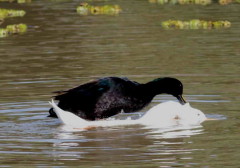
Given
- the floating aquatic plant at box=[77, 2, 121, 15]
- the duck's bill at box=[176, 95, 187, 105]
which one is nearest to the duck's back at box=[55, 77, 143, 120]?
the duck's bill at box=[176, 95, 187, 105]

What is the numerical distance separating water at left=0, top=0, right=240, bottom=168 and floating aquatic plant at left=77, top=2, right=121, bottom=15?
1.07 feet

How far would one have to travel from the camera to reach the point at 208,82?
14094 millimetres

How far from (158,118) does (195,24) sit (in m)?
7.95

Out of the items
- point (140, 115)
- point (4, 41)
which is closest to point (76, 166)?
point (140, 115)

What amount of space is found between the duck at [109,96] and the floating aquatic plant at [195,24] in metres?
7.69

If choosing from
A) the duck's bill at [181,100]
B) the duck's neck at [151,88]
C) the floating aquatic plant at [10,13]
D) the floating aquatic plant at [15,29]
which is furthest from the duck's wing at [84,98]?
the floating aquatic plant at [10,13]

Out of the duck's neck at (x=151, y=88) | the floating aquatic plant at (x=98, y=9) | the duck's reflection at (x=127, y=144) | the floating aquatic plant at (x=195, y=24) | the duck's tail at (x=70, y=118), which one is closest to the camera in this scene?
the duck's reflection at (x=127, y=144)

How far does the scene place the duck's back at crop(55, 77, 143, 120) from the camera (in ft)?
37.7

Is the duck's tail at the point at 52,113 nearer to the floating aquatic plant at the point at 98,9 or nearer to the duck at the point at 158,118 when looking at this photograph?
the duck at the point at 158,118

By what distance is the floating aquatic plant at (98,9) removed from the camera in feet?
73.4

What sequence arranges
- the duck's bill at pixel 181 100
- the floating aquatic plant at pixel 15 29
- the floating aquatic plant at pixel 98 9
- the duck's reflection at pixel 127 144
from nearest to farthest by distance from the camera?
1. the duck's reflection at pixel 127 144
2. the duck's bill at pixel 181 100
3. the floating aquatic plant at pixel 15 29
4. the floating aquatic plant at pixel 98 9

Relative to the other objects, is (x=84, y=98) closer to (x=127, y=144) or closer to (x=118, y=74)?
(x=127, y=144)

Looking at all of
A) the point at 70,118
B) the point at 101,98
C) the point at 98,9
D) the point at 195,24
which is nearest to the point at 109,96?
the point at 101,98

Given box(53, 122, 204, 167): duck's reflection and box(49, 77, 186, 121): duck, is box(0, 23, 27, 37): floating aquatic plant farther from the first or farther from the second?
box(53, 122, 204, 167): duck's reflection
